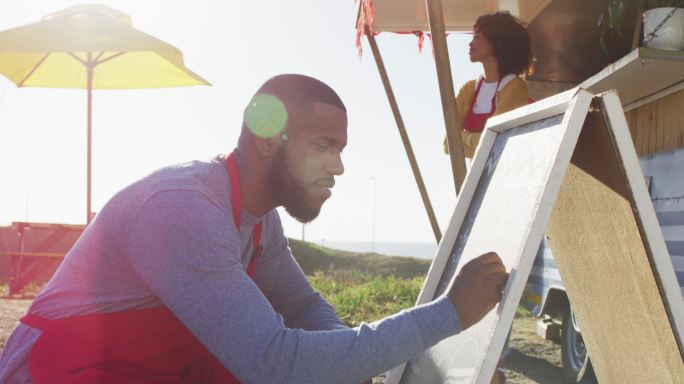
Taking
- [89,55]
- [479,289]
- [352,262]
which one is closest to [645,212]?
[479,289]

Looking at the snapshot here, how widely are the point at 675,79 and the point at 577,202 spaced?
2.14 m

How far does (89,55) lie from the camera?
28.0 ft

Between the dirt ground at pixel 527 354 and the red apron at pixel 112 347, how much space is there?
11.9 ft

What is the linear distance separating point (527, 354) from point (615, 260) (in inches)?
181

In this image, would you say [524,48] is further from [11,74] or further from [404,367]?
[11,74]

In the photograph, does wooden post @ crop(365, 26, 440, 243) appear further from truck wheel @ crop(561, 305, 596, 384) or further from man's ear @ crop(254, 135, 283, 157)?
man's ear @ crop(254, 135, 283, 157)

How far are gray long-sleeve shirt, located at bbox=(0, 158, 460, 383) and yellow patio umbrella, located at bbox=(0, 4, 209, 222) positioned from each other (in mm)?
6095

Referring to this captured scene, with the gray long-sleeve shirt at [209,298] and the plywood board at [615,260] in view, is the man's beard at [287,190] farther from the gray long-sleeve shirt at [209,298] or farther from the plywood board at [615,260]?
the plywood board at [615,260]

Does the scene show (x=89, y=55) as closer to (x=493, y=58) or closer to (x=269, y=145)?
(x=493, y=58)

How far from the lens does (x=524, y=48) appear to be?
414 centimetres

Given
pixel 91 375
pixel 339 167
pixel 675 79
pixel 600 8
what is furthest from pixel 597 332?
pixel 600 8

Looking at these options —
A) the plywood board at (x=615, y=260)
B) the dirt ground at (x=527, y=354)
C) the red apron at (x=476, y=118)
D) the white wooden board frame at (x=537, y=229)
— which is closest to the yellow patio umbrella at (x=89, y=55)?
the dirt ground at (x=527, y=354)

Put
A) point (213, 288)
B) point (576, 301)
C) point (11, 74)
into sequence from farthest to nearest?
point (11, 74) → point (576, 301) → point (213, 288)

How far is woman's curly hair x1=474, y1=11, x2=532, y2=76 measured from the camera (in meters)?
4.08
